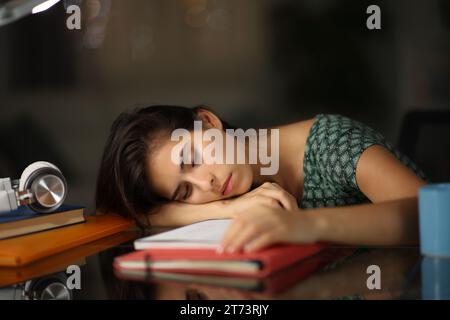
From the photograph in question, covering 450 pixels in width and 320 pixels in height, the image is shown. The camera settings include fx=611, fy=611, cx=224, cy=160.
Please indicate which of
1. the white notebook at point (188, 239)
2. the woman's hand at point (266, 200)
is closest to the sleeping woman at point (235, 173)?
the woman's hand at point (266, 200)

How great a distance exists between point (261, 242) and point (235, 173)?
0.48 m

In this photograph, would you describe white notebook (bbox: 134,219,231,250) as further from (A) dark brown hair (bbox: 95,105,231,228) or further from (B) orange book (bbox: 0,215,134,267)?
(A) dark brown hair (bbox: 95,105,231,228)

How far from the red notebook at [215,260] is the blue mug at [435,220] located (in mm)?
158

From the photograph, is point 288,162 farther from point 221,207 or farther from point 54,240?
point 54,240

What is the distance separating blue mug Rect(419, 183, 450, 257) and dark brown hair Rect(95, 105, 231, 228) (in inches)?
24.8

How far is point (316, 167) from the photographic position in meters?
1.32

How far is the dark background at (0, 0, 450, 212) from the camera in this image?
1642 millimetres

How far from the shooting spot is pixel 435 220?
0.86 metres

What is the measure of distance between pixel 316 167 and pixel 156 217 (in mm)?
378

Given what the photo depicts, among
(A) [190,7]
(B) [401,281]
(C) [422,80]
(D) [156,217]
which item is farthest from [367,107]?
(B) [401,281]

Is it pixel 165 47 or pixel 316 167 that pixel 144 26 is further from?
pixel 316 167

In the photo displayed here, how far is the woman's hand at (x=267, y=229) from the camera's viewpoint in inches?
32.5

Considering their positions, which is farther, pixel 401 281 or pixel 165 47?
pixel 165 47

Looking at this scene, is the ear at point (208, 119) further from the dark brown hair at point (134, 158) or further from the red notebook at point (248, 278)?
the red notebook at point (248, 278)
